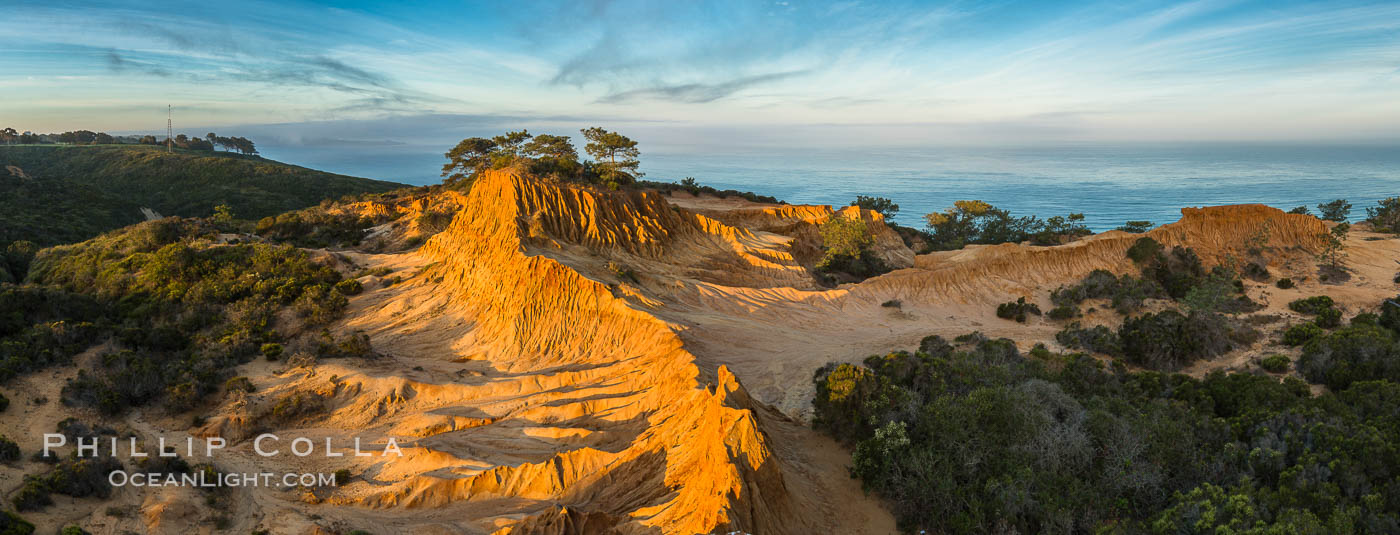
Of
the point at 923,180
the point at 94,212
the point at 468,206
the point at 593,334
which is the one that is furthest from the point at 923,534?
the point at 923,180

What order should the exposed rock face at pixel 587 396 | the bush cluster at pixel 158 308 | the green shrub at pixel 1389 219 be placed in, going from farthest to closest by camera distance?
the green shrub at pixel 1389 219 < the bush cluster at pixel 158 308 < the exposed rock face at pixel 587 396

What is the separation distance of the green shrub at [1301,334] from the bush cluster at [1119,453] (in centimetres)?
522

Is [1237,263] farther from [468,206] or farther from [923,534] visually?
[468,206]

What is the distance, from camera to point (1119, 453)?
1097 centimetres

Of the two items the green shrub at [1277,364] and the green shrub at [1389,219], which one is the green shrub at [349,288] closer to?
the green shrub at [1277,364]

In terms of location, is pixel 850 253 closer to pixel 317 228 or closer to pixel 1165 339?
pixel 1165 339

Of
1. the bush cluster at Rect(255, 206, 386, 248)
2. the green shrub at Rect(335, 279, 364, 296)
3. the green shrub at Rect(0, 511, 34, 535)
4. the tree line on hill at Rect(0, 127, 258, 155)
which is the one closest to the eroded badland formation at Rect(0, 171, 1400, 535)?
the green shrub at Rect(0, 511, 34, 535)

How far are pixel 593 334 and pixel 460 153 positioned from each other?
152ft

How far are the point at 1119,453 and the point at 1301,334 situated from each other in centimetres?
1391

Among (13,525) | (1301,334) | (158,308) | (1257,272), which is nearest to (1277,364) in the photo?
(1301,334)

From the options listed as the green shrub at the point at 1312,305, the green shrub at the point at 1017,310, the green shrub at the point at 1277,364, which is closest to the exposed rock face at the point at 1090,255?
the green shrub at the point at 1017,310

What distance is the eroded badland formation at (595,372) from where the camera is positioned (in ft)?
34.6

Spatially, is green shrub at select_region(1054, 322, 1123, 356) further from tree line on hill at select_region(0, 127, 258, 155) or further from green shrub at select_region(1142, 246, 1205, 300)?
tree line on hill at select_region(0, 127, 258, 155)

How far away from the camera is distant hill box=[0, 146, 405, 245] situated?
155 ft
